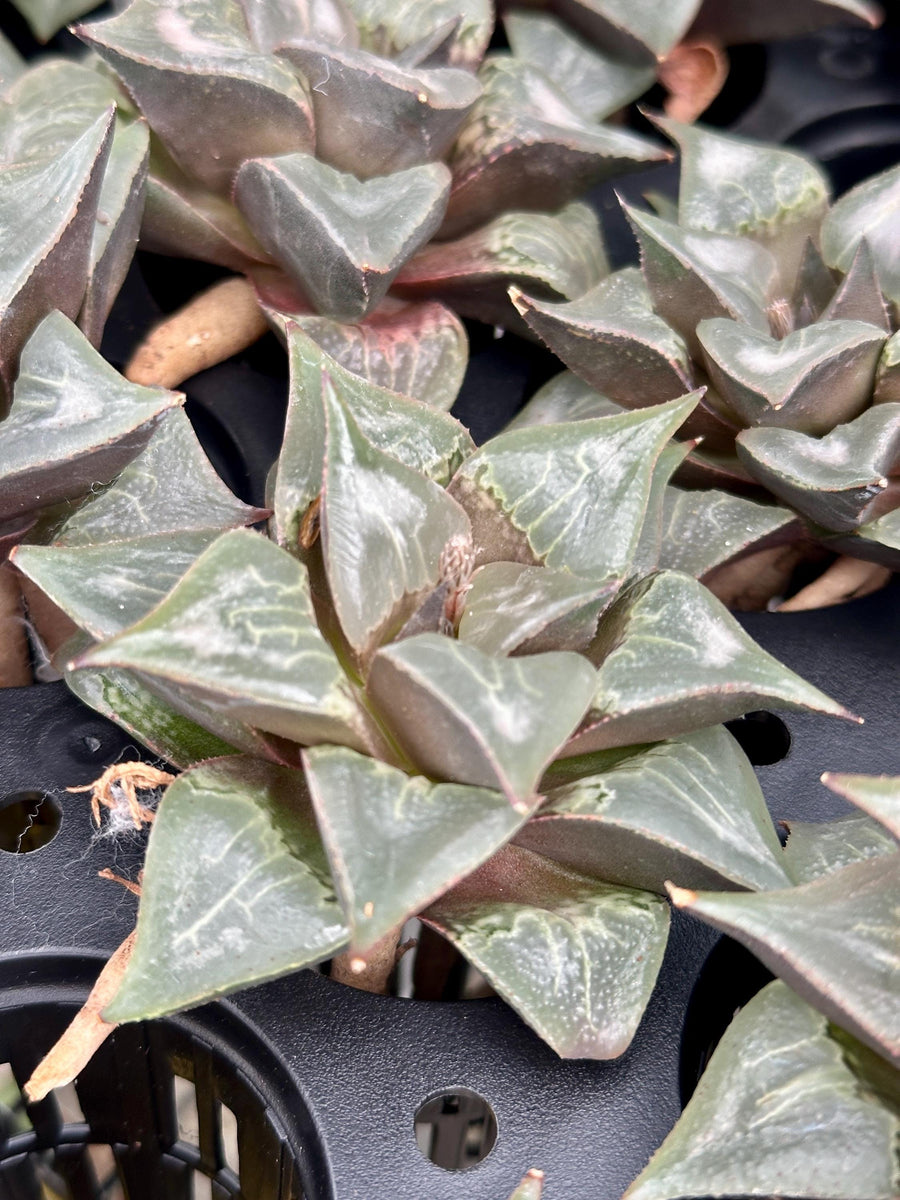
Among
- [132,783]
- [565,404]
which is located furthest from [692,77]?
[132,783]

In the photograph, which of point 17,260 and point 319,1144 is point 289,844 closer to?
point 319,1144

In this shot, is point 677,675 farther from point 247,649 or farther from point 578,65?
point 578,65

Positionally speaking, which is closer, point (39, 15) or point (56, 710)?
point (56, 710)

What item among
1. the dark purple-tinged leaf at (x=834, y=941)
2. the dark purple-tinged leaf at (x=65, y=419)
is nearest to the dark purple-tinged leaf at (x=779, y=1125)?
the dark purple-tinged leaf at (x=834, y=941)

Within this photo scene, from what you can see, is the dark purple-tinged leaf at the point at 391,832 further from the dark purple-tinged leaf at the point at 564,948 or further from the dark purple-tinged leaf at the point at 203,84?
the dark purple-tinged leaf at the point at 203,84

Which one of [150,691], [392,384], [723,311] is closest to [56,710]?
[150,691]

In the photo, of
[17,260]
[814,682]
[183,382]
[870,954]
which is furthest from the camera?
[183,382]
